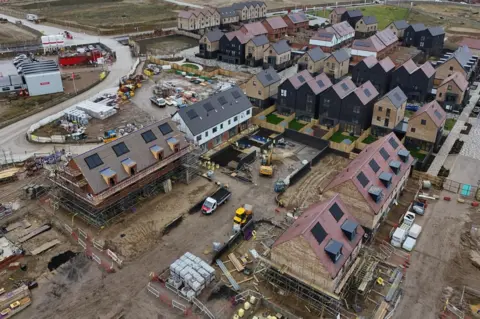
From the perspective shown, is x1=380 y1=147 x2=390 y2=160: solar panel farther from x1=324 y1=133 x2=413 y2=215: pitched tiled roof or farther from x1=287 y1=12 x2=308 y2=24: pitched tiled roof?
x1=287 y1=12 x2=308 y2=24: pitched tiled roof

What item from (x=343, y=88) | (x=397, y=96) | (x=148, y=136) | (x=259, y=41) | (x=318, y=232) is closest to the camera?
(x=318, y=232)

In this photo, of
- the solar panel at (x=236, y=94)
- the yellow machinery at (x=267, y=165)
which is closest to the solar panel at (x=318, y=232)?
the yellow machinery at (x=267, y=165)

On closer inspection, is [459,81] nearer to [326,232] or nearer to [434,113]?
[434,113]

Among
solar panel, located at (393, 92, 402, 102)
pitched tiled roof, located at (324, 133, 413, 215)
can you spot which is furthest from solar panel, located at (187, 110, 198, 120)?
solar panel, located at (393, 92, 402, 102)

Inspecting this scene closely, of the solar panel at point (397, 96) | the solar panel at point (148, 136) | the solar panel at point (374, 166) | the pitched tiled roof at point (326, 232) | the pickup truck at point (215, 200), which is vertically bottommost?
the pickup truck at point (215, 200)

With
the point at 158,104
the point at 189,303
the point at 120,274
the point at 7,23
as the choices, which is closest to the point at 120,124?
the point at 158,104

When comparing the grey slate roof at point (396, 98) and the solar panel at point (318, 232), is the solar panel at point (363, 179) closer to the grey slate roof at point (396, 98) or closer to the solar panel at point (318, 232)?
the solar panel at point (318, 232)

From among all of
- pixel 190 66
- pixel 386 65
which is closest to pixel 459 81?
pixel 386 65
